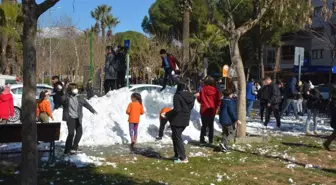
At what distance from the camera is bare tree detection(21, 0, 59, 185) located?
4.81 meters

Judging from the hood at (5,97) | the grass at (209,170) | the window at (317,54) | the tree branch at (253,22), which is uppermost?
the window at (317,54)

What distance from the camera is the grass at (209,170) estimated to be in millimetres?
7441

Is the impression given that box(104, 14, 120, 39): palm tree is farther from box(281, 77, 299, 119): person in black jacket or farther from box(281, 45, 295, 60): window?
box(281, 77, 299, 119): person in black jacket

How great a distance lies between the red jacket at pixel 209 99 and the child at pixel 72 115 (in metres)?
3.26

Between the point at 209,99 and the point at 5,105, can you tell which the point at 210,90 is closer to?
the point at 209,99

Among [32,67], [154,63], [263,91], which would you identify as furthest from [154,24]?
[32,67]

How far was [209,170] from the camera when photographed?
8289 millimetres

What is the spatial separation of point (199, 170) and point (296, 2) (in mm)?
6266

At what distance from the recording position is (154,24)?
146 feet

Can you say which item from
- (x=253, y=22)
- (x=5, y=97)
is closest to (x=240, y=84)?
(x=253, y=22)

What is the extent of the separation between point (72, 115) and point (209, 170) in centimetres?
336

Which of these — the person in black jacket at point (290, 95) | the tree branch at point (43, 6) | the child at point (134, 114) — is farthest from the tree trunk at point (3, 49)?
the tree branch at point (43, 6)

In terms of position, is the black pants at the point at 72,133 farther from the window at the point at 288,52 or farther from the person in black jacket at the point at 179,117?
the window at the point at 288,52

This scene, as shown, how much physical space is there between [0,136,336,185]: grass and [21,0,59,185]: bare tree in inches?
86.5
